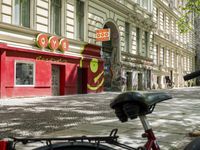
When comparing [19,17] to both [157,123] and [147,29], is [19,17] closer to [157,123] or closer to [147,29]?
[157,123]

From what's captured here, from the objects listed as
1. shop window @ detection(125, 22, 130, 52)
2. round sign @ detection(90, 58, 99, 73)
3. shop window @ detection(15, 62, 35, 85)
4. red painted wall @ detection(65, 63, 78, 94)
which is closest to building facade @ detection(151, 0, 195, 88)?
shop window @ detection(125, 22, 130, 52)

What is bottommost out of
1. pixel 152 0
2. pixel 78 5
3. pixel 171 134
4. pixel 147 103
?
pixel 171 134

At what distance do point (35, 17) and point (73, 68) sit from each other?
14.3 ft

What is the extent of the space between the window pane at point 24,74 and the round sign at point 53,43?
1.66 meters

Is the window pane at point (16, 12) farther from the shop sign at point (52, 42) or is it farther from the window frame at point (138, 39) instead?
the window frame at point (138, 39)

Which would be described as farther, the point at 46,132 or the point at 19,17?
the point at 19,17

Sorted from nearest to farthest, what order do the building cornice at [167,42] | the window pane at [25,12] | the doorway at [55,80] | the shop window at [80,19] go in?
the window pane at [25,12] < the doorway at [55,80] < the shop window at [80,19] < the building cornice at [167,42]

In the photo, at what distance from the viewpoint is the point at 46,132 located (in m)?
7.04

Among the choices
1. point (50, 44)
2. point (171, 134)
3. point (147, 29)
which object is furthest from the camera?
point (147, 29)

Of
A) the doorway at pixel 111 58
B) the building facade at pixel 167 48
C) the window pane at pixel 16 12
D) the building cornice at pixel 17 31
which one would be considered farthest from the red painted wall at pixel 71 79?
the building facade at pixel 167 48

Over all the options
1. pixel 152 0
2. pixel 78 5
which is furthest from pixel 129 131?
pixel 152 0

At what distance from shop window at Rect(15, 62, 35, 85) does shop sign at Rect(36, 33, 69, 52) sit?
3.95 feet

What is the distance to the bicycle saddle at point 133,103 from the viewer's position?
2334 mm

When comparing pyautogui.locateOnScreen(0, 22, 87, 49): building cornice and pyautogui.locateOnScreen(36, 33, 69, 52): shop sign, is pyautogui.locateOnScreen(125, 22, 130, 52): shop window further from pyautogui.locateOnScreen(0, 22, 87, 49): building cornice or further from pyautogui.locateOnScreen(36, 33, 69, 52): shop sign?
pyautogui.locateOnScreen(0, 22, 87, 49): building cornice
